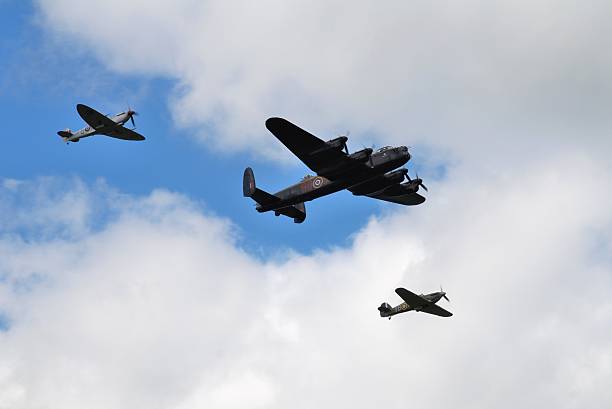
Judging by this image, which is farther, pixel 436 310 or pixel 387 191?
pixel 436 310

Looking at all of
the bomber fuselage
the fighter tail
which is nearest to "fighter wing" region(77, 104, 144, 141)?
the fighter tail

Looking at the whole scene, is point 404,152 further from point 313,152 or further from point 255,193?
point 255,193

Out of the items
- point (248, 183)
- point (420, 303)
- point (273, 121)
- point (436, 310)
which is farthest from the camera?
point (436, 310)

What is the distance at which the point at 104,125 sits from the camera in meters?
67.9

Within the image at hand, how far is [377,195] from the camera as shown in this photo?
2472 inches

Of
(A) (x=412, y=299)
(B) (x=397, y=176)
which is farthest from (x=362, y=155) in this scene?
(A) (x=412, y=299)

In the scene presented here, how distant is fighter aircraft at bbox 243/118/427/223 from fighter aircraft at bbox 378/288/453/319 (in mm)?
19273

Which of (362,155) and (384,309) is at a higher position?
(384,309)

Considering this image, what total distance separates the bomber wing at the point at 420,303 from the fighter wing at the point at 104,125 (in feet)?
104

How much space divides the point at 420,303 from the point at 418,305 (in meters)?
0.49

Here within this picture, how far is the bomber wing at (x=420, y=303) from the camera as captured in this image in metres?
78.0

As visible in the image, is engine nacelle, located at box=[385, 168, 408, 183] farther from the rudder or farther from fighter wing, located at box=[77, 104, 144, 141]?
fighter wing, located at box=[77, 104, 144, 141]

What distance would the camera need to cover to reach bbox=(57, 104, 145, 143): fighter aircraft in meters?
65.7

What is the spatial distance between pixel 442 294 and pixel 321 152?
112 feet
